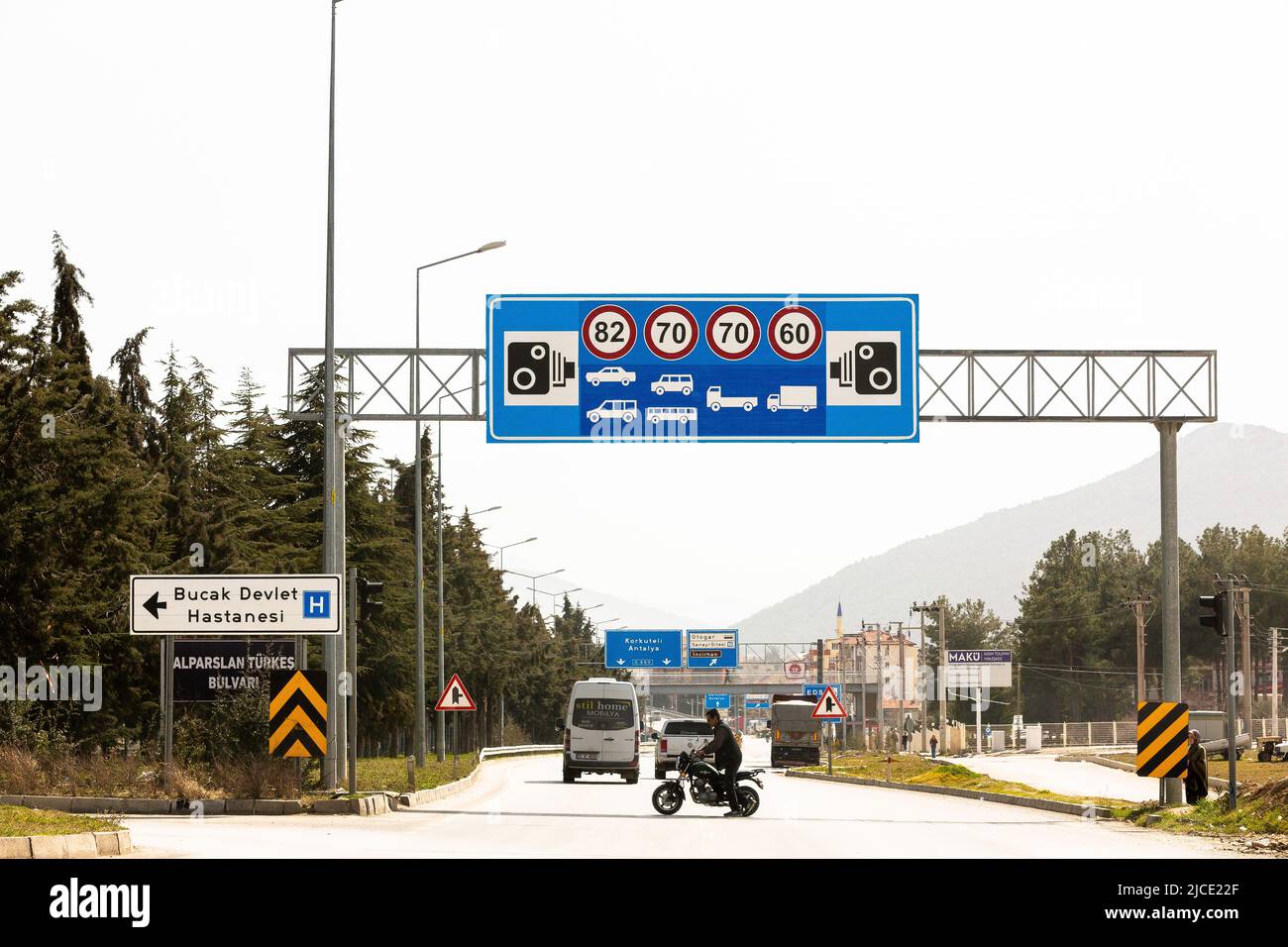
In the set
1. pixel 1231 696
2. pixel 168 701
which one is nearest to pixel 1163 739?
pixel 1231 696

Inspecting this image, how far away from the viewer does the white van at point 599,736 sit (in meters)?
45.6

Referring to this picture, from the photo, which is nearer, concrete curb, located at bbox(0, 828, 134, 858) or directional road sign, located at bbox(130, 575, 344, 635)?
concrete curb, located at bbox(0, 828, 134, 858)

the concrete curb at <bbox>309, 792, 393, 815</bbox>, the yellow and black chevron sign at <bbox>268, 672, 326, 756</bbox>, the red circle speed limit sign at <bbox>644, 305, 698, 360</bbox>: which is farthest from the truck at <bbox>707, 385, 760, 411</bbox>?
the concrete curb at <bbox>309, 792, 393, 815</bbox>

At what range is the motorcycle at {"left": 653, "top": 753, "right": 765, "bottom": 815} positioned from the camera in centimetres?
2727

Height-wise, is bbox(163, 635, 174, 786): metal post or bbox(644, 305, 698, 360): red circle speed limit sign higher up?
bbox(644, 305, 698, 360): red circle speed limit sign

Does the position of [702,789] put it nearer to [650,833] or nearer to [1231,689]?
[650,833]

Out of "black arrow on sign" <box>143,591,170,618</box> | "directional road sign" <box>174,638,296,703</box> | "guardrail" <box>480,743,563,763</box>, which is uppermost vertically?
"black arrow on sign" <box>143,591,170,618</box>

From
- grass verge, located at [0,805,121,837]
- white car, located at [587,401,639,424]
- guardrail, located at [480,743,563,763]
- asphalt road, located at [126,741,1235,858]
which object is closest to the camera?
grass verge, located at [0,805,121,837]

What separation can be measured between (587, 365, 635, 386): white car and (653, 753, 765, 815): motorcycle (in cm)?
658

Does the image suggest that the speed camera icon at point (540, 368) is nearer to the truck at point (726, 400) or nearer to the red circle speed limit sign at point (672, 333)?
the red circle speed limit sign at point (672, 333)

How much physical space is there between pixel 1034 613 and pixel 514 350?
115 metres

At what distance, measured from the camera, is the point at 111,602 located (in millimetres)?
44688

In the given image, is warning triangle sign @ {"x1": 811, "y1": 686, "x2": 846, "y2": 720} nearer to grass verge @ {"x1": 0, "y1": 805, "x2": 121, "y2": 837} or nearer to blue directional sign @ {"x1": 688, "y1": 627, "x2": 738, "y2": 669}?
grass verge @ {"x1": 0, "y1": 805, "x2": 121, "y2": 837}
